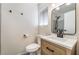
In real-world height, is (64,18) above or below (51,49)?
above

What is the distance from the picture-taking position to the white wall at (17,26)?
4.07 feet

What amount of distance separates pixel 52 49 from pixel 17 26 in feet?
2.28

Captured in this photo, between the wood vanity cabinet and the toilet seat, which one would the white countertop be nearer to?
the wood vanity cabinet

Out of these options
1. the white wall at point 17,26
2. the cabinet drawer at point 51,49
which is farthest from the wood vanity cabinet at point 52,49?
the white wall at point 17,26

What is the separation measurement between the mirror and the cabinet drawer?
273mm

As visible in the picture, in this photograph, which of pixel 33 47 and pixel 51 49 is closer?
pixel 51 49

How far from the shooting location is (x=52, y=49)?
1.14 metres

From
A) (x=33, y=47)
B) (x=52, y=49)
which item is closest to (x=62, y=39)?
(x=52, y=49)

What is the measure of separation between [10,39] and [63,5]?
103cm

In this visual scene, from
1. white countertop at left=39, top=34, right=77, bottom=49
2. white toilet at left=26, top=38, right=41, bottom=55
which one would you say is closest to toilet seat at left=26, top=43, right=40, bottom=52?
white toilet at left=26, top=38, right=41, bottom=55

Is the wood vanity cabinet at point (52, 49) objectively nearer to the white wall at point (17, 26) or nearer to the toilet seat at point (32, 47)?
the toilet seat at point (32, 47)

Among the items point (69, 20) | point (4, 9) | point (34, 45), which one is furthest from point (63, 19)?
point (4, 9)

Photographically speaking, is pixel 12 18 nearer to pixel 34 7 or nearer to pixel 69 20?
pixel 34 7

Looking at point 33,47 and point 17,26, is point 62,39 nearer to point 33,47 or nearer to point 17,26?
point 33,47
